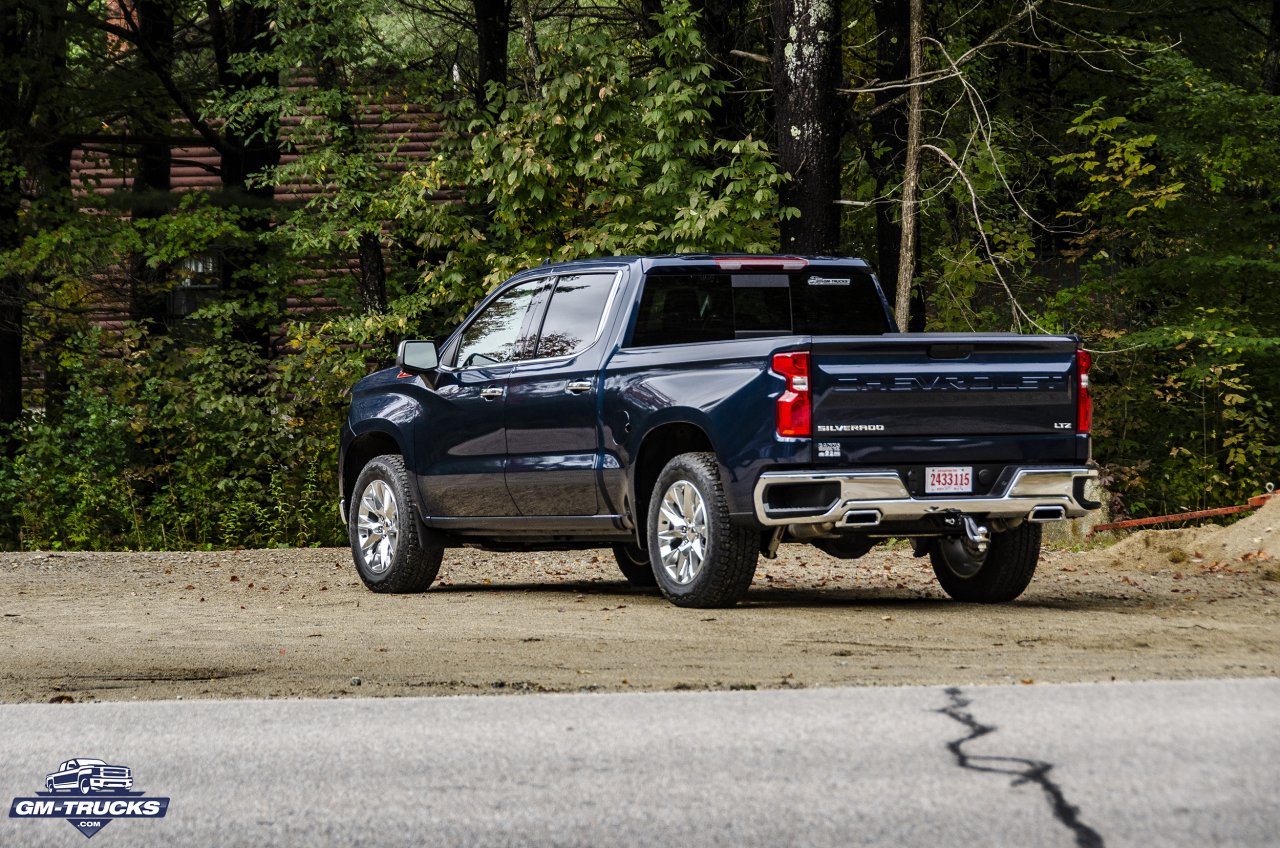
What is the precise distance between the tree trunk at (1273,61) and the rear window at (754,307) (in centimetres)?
1465

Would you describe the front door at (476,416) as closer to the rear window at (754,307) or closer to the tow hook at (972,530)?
the rear window at (754,307)

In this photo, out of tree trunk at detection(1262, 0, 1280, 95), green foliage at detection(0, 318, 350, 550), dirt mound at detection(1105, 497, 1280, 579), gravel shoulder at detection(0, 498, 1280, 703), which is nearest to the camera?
gravel shoulder at detection(0, 498, 1280, 703)

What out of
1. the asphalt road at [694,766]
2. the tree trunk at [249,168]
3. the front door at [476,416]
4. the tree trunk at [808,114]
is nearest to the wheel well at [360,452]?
the front door at [476,416]

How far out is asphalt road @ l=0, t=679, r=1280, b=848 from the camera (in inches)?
196

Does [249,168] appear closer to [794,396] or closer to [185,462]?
[185,462]

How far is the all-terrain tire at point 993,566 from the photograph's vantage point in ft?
35.6

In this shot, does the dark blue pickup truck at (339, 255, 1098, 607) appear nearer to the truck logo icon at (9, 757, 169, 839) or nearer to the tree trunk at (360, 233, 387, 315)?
the truck logo icon at (9, 757, 169, 839)

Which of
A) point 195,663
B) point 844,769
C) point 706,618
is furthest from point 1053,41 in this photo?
point 844,769

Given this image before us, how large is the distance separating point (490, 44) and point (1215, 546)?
503 inches

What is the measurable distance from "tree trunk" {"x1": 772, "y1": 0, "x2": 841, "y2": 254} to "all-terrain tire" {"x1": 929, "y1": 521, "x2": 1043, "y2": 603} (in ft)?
21.1

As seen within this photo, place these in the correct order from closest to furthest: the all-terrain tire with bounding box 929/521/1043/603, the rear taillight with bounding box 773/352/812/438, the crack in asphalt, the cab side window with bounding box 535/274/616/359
→ 1. the crack in asphalt
2. the rear taillight with bounding box 773/352/812/438
3. the all-terrain tire with bounding box 929/521/1043/603
4. the cab side window with bounding box 535/274/616/359

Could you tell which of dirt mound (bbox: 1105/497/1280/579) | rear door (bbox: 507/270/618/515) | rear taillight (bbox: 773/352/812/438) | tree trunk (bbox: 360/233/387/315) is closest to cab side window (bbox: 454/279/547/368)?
rear door (bbox: 507/270/618/515)

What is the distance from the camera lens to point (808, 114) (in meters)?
17.5

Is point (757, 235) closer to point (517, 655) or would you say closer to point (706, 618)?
point (706, 618)
